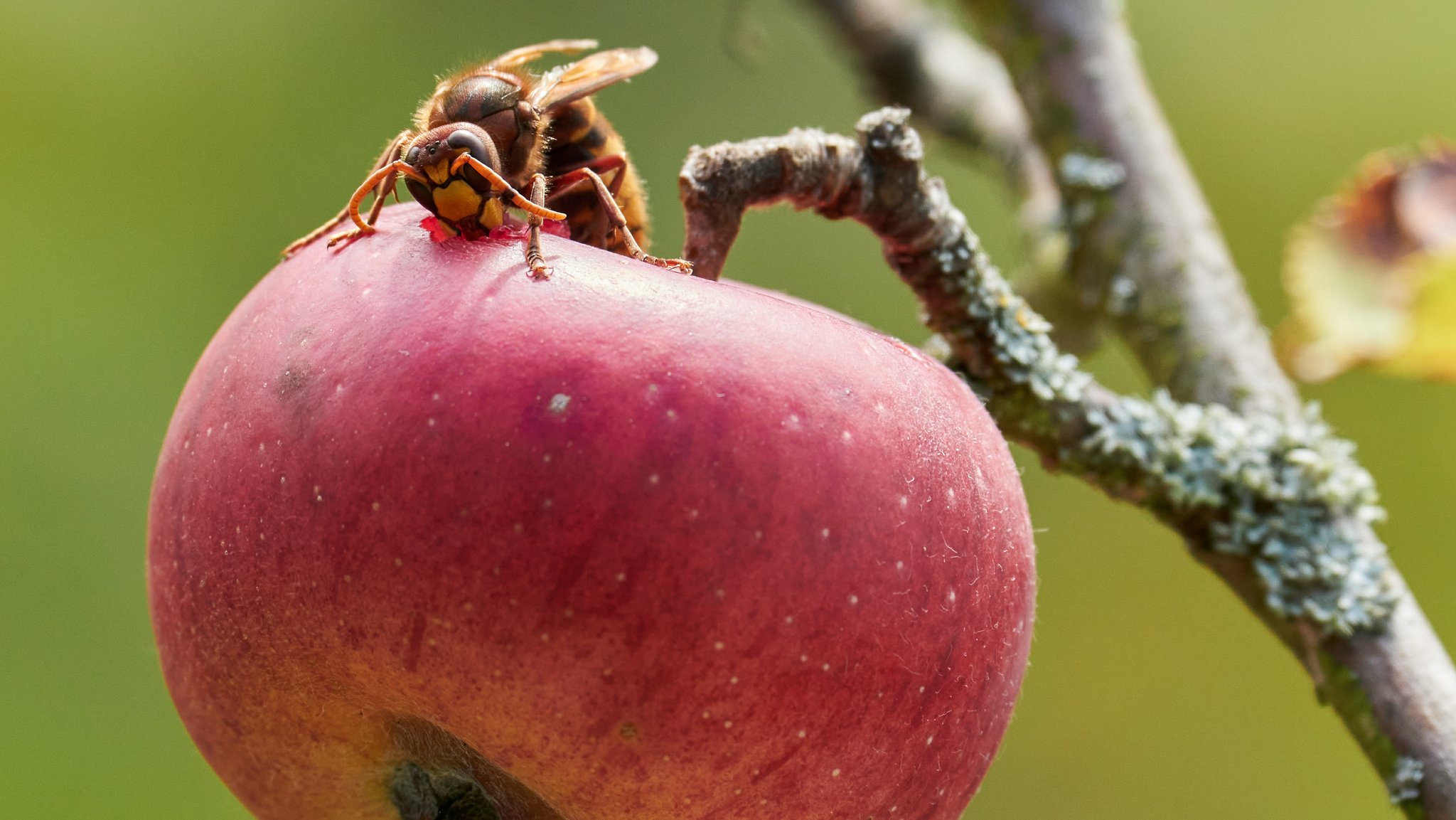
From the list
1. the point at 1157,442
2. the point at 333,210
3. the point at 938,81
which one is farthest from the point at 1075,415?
the point at 333,210

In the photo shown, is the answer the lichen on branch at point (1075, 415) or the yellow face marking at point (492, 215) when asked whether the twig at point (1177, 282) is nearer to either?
the lichen on branch at point (1075, 415)

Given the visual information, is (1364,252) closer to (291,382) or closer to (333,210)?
(291,382)

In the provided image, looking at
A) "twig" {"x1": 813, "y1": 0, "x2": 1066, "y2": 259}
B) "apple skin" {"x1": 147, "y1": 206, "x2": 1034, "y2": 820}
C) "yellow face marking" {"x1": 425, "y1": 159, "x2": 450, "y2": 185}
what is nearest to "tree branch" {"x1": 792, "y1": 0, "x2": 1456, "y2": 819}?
"twig" {"x1": 813, "y1": 0, "x2": 1066, "y2": 259}

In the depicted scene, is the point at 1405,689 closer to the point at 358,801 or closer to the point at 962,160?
the point at 358,801

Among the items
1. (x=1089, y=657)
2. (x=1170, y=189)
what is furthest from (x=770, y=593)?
(x=1089, y=657)

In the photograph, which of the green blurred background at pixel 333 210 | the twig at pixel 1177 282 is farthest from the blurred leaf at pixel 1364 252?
the green blurred background at pixel 333 210

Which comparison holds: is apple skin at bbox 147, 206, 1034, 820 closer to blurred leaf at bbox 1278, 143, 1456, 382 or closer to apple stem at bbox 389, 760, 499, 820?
apple stem at bbox 389, 760, 499, 820
